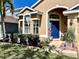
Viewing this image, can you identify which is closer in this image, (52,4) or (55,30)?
(52,4)

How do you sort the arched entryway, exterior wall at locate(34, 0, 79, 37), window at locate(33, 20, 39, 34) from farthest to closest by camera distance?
window at locate(33, 20, 39, 34) → the arched entryway → exterior wall at locate(34, 0, 79, 37)

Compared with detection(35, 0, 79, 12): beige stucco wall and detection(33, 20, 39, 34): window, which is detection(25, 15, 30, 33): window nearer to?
detection(33, 20, 39, 34): window

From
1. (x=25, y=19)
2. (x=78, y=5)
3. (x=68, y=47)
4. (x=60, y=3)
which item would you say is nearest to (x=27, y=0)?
(x=25, y=19)

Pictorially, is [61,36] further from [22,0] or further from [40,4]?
[22,0]

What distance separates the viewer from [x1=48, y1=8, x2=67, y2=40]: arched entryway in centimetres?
2848

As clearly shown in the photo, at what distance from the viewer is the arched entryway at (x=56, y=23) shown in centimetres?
2848

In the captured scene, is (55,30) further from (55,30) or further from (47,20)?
(47,20)

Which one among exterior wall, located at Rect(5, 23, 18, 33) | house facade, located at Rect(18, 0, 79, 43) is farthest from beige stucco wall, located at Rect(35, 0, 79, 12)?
exterior wall, located at Rect(5, 23, 18, 33)

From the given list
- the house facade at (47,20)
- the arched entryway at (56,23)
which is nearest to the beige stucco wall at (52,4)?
the house facade at (47,20)

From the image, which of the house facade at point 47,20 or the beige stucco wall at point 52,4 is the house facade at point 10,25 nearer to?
the house facade at point 47,20

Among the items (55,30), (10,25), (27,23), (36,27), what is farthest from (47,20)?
(10,25)

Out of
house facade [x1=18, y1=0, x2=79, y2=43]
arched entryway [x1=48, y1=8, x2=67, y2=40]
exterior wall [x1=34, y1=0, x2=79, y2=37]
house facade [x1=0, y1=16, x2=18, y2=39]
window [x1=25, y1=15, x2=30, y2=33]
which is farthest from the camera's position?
house facade [x1=0, y1=16, x2=18, y2=39]

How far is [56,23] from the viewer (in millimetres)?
28781

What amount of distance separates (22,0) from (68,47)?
1817cm
